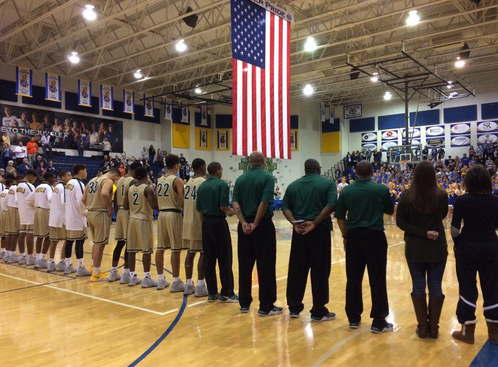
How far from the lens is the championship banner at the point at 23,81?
50.9ft

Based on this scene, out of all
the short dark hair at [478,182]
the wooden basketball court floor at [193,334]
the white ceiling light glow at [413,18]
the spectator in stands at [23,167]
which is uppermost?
the white ceiling light glow at [413,18]

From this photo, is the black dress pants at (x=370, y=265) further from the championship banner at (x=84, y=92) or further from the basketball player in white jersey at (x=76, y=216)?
the championship banner at (x=84, y=92)

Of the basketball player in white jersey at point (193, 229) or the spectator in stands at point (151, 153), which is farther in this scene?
the spectator in stands at point (151, 153)

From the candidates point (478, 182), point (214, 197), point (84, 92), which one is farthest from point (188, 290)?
point (84, 92)

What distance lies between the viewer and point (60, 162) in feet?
60.8

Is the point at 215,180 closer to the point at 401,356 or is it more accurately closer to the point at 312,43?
the point at 401,356

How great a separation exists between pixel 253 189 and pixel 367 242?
1.27m

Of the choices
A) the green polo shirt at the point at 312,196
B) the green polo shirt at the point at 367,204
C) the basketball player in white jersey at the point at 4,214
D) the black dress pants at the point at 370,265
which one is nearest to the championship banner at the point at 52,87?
the basketball player in white jersey at the point at 4,214

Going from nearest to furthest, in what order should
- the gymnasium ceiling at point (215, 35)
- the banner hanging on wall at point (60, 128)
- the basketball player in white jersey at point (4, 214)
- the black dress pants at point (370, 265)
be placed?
1. the black dress pants at point (370, 265)
2. the basketball player in white jersey at point (4, 214)
3. the gymnasium ceiling at point (215, 35)
4. the banner hanging on wall at point (60, 128)

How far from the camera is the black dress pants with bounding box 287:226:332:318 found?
3938 millimetres

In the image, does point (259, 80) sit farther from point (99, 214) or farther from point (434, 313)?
point (434, 313)

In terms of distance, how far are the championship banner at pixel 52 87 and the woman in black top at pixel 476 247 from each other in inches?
656

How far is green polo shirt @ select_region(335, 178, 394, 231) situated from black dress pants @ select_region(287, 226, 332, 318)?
13.3 inches

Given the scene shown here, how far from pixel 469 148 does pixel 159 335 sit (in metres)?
24.0
